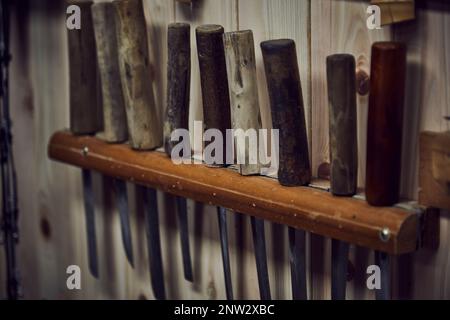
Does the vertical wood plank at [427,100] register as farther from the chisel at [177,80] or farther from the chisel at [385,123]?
the chisel at [177,80]

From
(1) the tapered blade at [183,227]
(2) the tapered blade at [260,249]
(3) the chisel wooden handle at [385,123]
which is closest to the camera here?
(3) the chisel wooden handle at [385,123]

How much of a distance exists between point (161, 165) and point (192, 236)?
7.7 inches

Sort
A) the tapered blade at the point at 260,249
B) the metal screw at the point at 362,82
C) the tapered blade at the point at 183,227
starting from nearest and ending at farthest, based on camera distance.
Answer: the metal screw at the point at 362,82 → the tapered blade at the point at 260,249 → the tapered blade at the point at 183,227

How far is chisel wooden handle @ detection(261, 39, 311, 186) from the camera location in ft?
3.83

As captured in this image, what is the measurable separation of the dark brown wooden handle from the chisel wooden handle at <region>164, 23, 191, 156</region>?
0.28 metres

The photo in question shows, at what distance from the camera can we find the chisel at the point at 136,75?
138cm

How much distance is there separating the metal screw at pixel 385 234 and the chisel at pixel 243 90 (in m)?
0.25

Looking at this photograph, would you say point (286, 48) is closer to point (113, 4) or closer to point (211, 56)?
point (211, 56)

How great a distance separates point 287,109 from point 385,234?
230 millimetres

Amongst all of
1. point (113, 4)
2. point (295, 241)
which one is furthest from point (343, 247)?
point (113, 4)

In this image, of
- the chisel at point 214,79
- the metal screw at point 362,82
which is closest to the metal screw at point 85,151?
the chisel at point 214,79

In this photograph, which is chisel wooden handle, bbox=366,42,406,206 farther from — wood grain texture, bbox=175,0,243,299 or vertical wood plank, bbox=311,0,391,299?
wood grain texture, bbox=175,0,243,299

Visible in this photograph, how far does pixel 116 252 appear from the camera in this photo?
1703 millimetres

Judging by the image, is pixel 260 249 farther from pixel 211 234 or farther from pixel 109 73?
pixel 109 73
